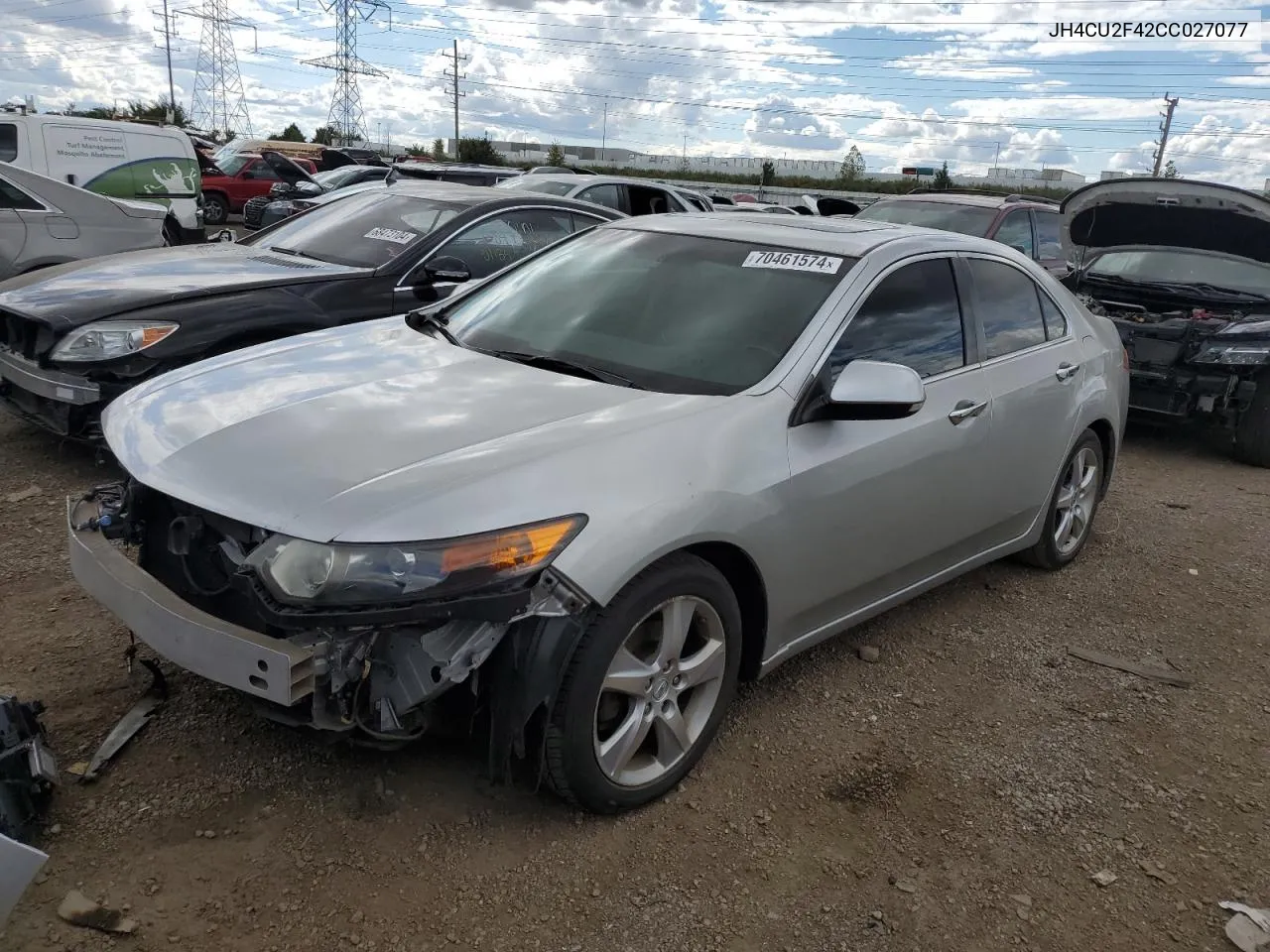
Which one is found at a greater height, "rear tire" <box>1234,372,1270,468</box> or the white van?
the white van

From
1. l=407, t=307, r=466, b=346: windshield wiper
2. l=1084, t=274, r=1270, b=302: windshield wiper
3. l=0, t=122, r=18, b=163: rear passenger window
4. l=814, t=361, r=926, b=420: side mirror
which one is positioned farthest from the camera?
l=0, t=122, r=18, b=163: rear passenger window

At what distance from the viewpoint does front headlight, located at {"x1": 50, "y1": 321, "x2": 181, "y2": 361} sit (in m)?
4.70

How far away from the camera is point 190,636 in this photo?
2369 millimetres

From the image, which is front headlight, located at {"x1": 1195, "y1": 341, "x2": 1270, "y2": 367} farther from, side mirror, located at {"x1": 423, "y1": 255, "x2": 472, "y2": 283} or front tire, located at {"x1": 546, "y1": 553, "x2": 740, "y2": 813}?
front tire, located at {"x1": 546, "y1": 553, "x2": 740, "y2": 813}

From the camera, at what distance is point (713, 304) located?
11.1 feet

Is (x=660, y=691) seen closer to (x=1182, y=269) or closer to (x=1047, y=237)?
(x=1182, y=269)

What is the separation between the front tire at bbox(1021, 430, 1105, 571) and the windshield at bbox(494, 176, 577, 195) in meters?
7.31

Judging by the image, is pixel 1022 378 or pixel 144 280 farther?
pixel 144 280

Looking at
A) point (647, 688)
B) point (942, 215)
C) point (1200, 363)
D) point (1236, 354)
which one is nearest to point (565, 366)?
point (647, 688)

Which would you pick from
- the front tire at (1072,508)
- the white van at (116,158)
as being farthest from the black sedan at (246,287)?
the white van at (116,158)

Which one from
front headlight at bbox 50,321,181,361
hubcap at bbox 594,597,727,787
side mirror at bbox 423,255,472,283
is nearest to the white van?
side mirror at bbox 423,255,472,283

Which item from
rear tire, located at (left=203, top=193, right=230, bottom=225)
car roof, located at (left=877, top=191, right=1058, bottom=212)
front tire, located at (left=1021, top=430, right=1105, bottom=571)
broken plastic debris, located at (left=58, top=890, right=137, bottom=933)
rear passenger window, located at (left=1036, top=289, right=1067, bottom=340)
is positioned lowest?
rear tire, located at (left=203, top=193, right=230, bottom=225)

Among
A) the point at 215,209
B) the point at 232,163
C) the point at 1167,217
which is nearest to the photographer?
the point at 1167,217

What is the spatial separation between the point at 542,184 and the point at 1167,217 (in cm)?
684
